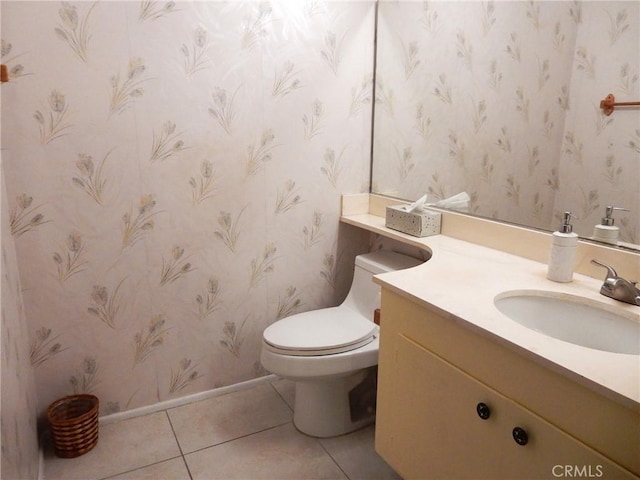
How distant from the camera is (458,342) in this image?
98cm

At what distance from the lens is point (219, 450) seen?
1.61 meters

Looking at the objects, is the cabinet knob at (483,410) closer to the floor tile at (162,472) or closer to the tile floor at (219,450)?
the tile floor at (219,450)

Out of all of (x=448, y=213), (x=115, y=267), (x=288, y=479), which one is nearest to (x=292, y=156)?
(x=448, y=213)

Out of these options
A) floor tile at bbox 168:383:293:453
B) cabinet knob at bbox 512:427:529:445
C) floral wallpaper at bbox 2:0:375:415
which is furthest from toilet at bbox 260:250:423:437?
cabinet knob at bbox 512:427:529:445

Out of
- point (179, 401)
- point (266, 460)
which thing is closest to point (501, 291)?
point (266, 460)

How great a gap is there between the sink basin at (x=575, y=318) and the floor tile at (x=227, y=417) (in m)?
1.11

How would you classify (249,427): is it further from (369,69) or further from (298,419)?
(369,69)

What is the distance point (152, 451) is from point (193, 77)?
1.42 metres

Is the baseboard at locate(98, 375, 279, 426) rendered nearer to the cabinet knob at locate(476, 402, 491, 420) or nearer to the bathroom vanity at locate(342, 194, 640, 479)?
the bathroom vanity at locate(342, 194, 640, 479)

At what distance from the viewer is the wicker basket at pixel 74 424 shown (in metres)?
1.53

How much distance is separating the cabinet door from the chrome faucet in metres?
0.42

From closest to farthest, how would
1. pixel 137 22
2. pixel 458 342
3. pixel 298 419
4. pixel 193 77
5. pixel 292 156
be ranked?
pixel 458 342, pixel 137 22, pixel 193 77, pixel 298 419, pixel 292 156

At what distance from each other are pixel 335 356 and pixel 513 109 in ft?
3.50

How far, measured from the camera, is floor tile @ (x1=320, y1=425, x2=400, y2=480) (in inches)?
59.5
